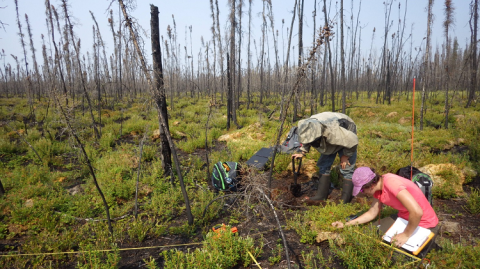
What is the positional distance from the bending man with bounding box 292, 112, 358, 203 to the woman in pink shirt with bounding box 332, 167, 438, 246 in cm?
115

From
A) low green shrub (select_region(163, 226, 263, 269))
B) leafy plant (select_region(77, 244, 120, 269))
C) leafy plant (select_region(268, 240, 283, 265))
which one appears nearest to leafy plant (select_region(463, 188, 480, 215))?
leafy plant (select_region(268, 240, 283, 265))

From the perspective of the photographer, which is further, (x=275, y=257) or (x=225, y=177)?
(x=225, y=177)

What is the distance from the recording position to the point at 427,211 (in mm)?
2398

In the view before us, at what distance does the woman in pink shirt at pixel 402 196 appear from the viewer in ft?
7.29

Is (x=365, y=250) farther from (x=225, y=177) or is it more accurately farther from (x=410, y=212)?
(x=225, y=177)

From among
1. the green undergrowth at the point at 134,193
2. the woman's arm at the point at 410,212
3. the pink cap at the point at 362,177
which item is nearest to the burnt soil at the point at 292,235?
the green undergrowth at the point at 134,193

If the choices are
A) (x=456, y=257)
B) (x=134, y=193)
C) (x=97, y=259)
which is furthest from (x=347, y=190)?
(x=134, y=193)

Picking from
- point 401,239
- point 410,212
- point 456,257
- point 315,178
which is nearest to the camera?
→ point 456,257

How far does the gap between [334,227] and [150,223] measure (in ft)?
8.96

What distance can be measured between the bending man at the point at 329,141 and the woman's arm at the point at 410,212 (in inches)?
57.7

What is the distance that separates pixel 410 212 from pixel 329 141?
5.38ft

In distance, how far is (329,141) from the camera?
3.71 meters

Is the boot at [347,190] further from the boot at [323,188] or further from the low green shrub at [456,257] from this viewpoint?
the low green shrub at [456,257]

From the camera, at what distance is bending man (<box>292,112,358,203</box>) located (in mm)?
3656
